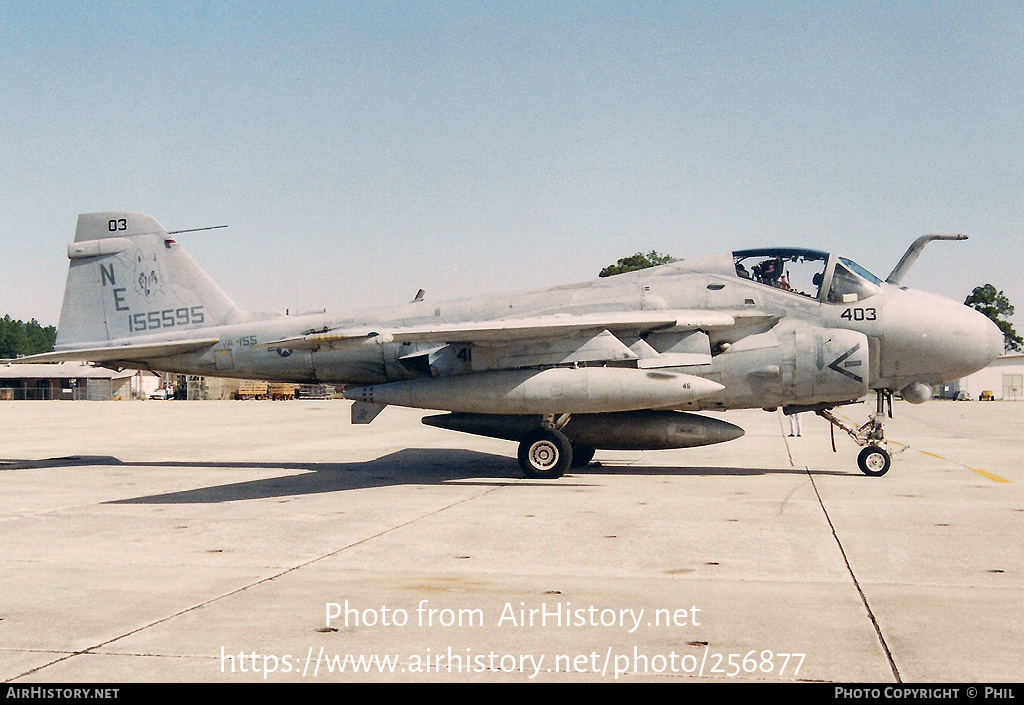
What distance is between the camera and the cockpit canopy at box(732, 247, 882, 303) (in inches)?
486

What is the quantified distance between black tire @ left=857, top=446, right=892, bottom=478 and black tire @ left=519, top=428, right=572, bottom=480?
428 centimetres

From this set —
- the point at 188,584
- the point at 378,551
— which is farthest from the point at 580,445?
the point at 188,584

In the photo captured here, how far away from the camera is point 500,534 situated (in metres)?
7.86

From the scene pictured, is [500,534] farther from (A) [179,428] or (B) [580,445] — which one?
(A) [179,428]

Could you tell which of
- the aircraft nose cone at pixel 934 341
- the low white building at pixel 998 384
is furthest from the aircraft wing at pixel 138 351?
the low white building at pixel 998 384

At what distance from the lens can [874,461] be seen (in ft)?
40.5

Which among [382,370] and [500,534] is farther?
[382,370]

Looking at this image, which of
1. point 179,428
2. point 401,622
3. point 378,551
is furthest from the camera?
point 179,428

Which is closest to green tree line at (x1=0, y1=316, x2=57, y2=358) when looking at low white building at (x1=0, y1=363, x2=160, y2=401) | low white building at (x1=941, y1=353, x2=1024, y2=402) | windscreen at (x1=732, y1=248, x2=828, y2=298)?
low white building at (x1=0, y1=363, x2=160, y2=401)

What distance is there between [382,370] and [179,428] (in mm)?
15543

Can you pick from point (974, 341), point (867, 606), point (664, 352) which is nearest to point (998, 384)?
point (974, 341)

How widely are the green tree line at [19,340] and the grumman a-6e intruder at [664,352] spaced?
16653 centimetres

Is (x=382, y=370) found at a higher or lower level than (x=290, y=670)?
higher

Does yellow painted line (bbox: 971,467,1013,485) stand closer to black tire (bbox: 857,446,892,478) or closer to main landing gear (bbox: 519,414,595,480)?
black tire (bbox: 857,446,892,478)
